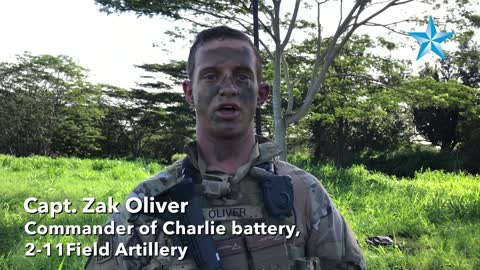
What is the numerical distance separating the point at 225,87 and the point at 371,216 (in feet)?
17.6

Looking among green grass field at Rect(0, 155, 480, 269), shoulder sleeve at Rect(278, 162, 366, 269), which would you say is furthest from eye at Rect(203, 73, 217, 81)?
green grass field at Rect(0, 155, 480, 269)

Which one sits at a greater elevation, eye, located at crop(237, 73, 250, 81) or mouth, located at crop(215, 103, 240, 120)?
eye, located at crop(237, 73, 250, 81)

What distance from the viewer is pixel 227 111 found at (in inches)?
50.0

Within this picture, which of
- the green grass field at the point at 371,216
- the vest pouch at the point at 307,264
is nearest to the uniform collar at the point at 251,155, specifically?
the vest pouch at the point at 307,264

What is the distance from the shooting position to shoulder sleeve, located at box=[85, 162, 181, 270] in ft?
4.02

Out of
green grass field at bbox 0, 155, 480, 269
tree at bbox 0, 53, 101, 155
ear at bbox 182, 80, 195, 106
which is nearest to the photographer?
ear at bbox 182, 80, 195, 106

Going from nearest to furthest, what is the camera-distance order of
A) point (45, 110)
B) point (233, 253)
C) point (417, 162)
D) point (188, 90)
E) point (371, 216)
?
point (233, 253) → point (188, 90) → point (371, 216) → point (417, 162) → point (45, 110)

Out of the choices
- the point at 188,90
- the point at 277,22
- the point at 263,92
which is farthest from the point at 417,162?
the point at 188,90

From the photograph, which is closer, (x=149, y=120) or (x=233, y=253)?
(x=233, y=253)

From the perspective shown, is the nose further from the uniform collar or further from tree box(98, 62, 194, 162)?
tree box(98, 62, 194, 162)

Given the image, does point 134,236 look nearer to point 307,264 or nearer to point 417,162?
point 307,264

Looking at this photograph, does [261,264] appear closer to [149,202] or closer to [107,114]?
[149,202]

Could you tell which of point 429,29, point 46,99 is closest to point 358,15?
point 429,29

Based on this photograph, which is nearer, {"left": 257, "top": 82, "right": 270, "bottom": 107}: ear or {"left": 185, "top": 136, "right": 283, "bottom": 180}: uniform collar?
{"left": 185, "top": 136, "right": 283, "bottom": 180}: uniform collar
